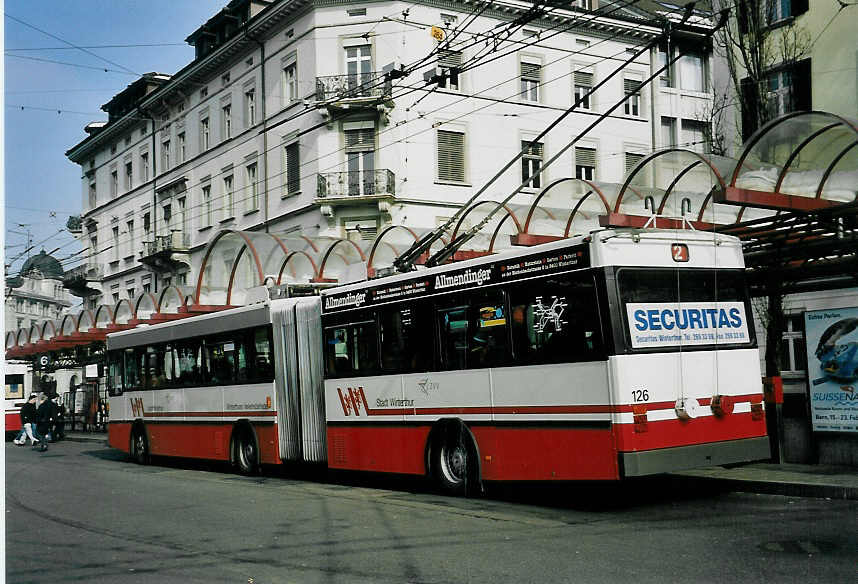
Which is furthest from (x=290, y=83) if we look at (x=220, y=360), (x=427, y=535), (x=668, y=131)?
(x=427, y=535)

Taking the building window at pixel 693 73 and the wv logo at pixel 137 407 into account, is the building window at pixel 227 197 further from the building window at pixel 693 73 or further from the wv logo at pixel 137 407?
the wv logo at pixel 137 407

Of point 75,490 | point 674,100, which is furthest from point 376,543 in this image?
point 674,100

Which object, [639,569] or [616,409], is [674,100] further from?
[639,569]

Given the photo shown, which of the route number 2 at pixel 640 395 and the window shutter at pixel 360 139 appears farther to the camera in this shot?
the window shutter at pixel 360 139

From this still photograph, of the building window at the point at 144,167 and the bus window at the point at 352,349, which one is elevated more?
the building window at the point at 144,167

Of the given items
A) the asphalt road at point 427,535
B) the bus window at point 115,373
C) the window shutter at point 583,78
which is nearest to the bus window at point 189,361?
the bus window at point 115,373

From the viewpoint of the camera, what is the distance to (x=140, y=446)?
79.2 ft

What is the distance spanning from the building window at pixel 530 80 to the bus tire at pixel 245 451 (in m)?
24.2

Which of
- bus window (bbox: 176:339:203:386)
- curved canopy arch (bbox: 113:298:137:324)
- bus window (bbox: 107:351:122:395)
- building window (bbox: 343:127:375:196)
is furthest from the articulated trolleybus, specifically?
building window (bbox: 343:127:375:196)

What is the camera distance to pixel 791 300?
20984mm

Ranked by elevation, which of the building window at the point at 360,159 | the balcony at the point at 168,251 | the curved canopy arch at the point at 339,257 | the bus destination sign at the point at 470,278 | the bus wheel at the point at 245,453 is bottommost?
the bus wheel at the point at 245,453

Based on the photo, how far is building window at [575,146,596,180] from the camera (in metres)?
42.6

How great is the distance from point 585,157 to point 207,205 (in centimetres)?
1684

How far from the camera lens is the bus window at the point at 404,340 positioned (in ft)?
47.9
